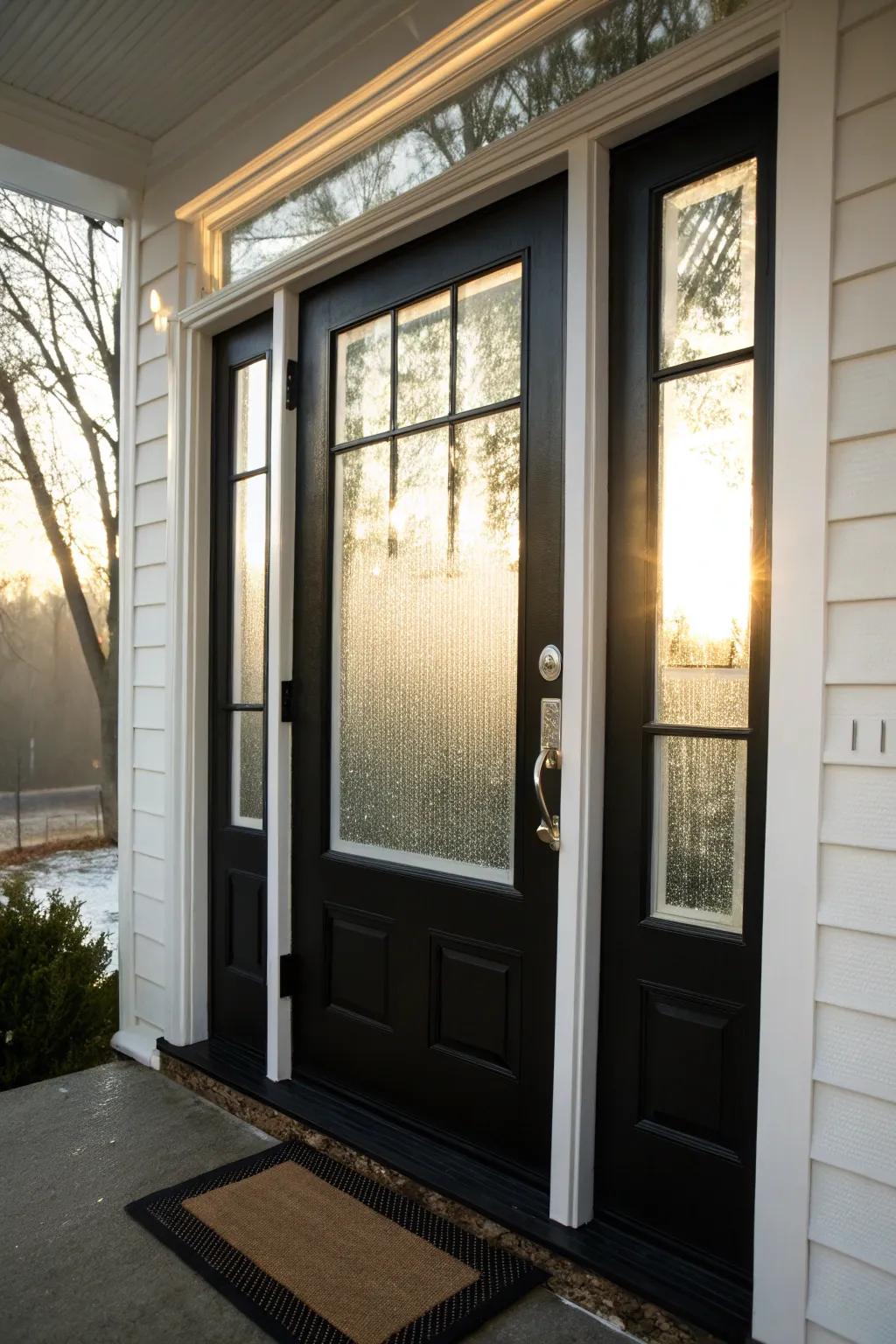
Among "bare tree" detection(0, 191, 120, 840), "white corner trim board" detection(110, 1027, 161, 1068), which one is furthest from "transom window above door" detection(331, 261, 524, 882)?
"bare tree" detection(0, 191, 120, 840)

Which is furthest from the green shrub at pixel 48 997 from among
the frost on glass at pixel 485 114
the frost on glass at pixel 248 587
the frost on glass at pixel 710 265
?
the frost on glass at pixel 710 265

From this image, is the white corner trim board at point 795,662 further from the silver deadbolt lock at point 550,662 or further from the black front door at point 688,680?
the silver deadbolt lock at point 550,662

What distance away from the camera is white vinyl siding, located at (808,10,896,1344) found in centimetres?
149

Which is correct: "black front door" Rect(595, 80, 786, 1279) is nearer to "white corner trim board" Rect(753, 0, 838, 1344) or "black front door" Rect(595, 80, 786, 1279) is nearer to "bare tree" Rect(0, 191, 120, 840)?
"white corner trim board" Rect(753, 0, 838, 1344)

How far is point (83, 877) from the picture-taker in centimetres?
506

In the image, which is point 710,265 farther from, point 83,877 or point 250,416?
point 83,877

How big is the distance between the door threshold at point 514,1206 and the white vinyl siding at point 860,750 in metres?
0.22

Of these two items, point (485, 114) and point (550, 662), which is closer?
point (550, 662)

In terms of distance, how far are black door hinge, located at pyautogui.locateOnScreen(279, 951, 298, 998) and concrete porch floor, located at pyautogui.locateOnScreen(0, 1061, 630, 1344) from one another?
364 millimetres

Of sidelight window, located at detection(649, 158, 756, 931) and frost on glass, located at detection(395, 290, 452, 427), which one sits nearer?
sidelight window, located at detection(649, 158, 756, 931)

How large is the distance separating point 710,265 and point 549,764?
3.38 feet

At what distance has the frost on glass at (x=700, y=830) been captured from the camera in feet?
5.90

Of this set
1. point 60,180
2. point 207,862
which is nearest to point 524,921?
point 207,862

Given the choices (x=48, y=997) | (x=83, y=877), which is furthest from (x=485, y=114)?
(x=83, y=877)
